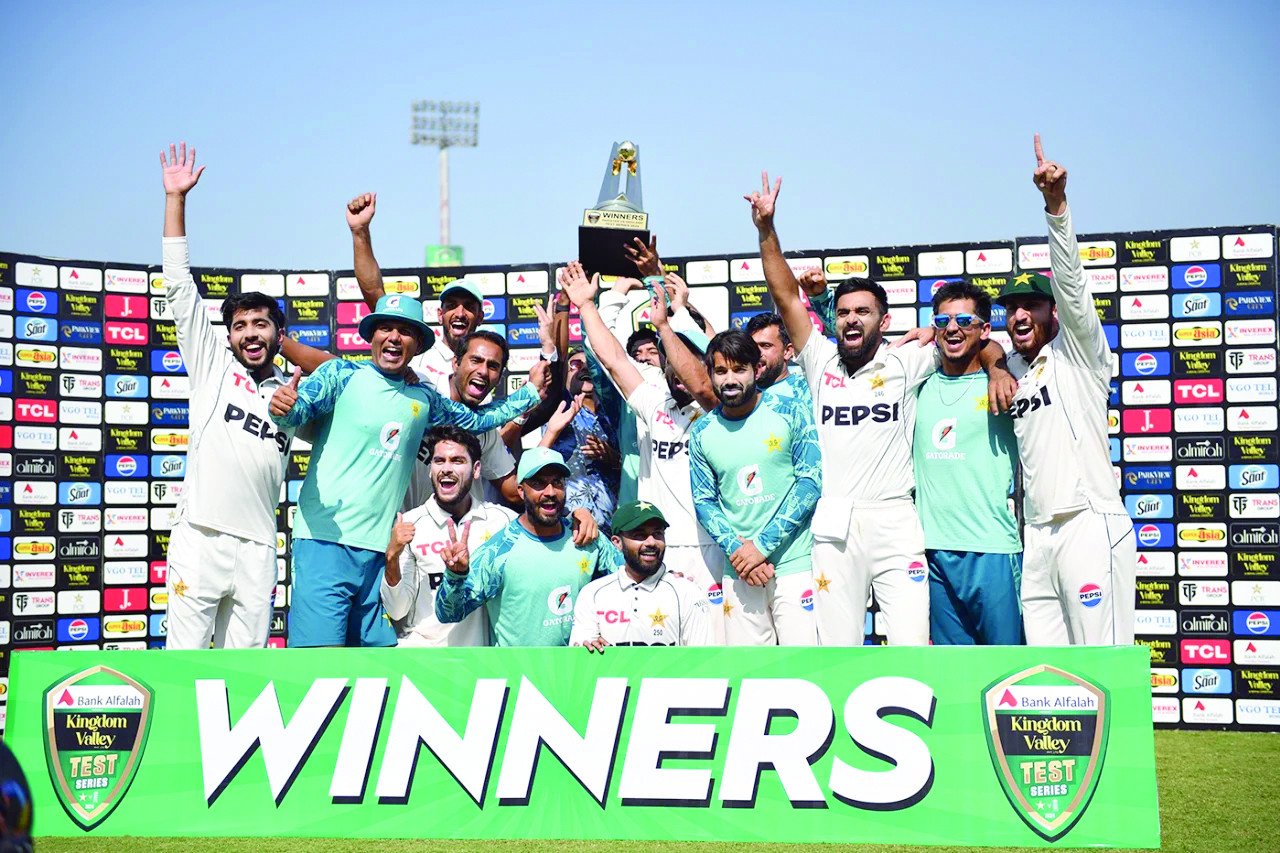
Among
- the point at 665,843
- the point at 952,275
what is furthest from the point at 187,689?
the point at 952,275

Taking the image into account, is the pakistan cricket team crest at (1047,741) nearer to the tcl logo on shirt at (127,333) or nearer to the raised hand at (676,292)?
the raised hand at (676,292)

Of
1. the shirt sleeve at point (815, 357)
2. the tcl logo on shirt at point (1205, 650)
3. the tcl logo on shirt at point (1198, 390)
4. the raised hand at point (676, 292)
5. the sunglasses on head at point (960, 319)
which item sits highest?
the raised hand at point (676, 292)

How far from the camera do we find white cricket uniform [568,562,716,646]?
5.13 meters

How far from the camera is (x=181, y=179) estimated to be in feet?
19.3

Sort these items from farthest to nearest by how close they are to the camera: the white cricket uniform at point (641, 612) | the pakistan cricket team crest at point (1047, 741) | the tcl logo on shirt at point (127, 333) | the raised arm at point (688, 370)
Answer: the tcl logo on shirt at point (127, 333) < the raised arm at point (688, 370) < the white cricket uniform at point (641, 612) < the pakistan cricket team crest at point (1047, 741)

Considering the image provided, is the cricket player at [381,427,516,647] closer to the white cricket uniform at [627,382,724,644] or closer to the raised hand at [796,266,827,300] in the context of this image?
the white cricket uniform at [627,382,724,644]

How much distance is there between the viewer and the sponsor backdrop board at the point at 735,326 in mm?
7738

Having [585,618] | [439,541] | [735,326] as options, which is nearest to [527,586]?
[585,618]

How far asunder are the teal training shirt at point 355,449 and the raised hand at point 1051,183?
9.76 feet

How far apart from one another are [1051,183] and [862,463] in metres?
1.46

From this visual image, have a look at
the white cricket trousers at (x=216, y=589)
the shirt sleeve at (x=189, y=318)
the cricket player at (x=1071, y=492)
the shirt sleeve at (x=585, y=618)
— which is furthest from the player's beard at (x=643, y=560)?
the shirt sleeve at (x=189, y=318)

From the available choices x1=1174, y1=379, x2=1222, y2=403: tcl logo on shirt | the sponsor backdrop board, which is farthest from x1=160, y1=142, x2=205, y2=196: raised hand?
x1=1174, y1=379, x2=1222, y2=403: tcl logo on shirt

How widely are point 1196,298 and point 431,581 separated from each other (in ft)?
16.7

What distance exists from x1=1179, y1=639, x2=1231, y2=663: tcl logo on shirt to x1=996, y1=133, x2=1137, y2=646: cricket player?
2577 millimetres
